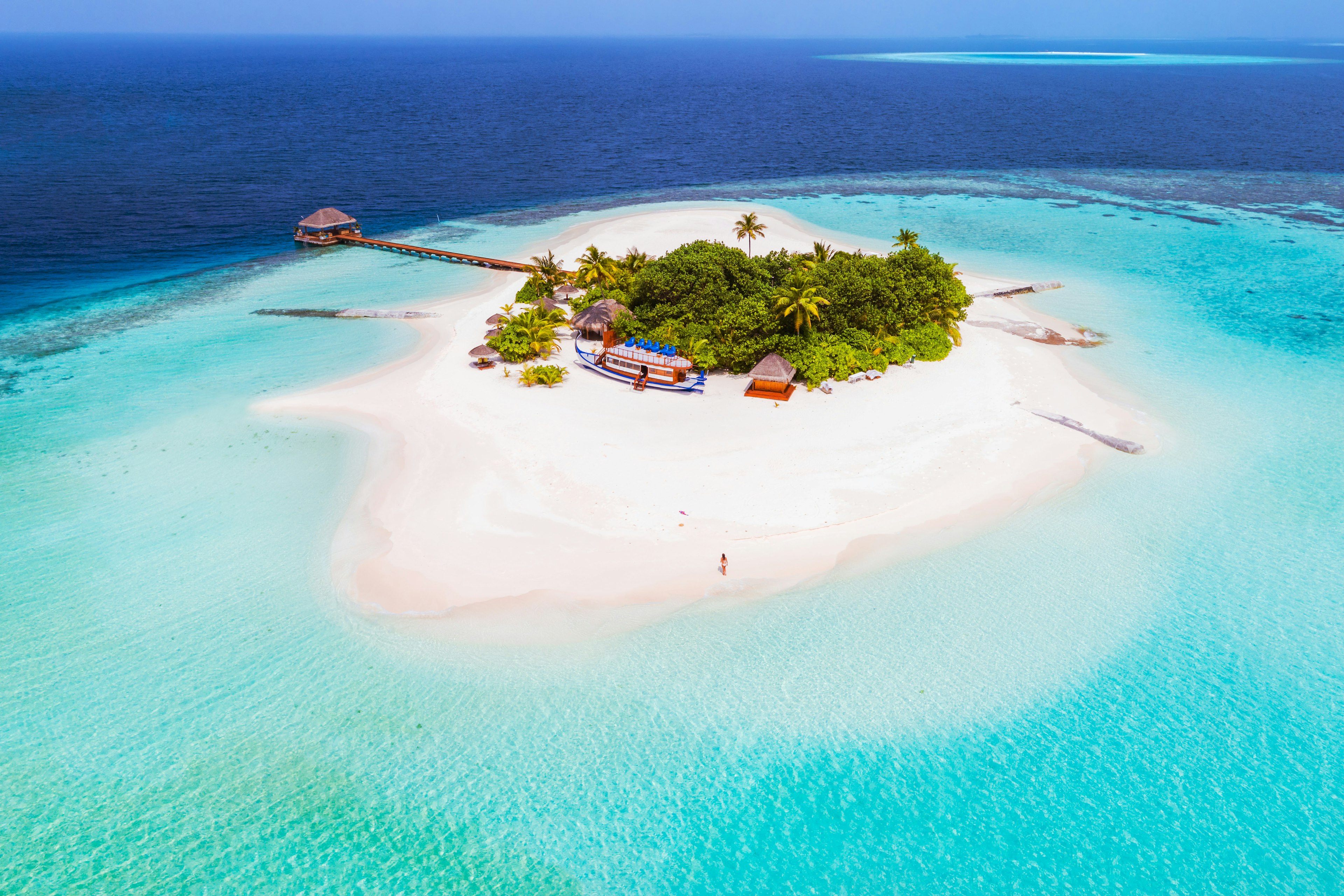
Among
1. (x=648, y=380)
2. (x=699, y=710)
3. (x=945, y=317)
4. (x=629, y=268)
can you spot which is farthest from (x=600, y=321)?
(x=699, y=710)

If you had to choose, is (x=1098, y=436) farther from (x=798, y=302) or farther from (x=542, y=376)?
(x=542, y=376)

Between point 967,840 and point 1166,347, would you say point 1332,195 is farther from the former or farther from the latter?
point 967,840

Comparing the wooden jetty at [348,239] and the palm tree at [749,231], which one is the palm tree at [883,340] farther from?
the wooden jetty at [348,239]

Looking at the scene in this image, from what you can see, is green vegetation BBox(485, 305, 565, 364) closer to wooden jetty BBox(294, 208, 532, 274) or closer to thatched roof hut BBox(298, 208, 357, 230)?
wooden jetty BBox(294, 208, 532, 274)

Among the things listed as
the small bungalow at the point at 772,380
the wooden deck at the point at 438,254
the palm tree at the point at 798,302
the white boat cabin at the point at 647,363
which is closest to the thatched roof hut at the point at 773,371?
the small bungalow at the point at 772,380

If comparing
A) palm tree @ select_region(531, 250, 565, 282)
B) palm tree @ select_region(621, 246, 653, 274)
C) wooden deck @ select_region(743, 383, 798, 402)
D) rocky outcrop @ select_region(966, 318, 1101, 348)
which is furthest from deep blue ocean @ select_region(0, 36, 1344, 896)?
palm tree @ select_region(621, 246, 653, 274)
